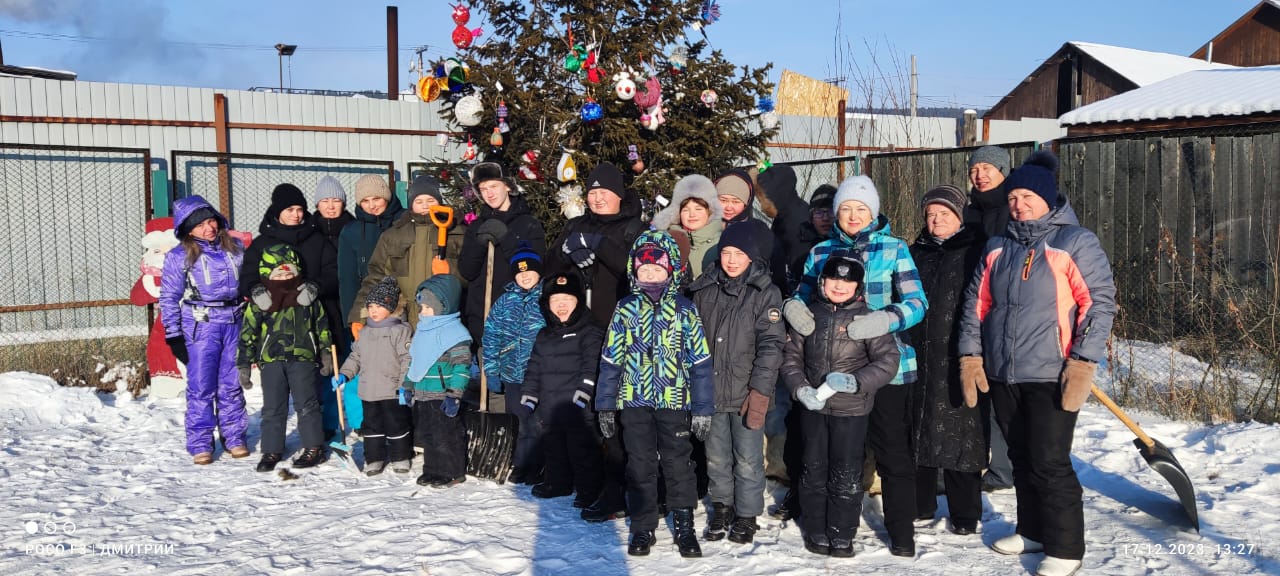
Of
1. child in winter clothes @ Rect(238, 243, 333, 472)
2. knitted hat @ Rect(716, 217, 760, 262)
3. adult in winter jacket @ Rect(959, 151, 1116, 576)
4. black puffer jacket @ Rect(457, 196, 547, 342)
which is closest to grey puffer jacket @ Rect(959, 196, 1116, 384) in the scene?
adult in winter jacket @ Rect(959, 151, 1116, 576)

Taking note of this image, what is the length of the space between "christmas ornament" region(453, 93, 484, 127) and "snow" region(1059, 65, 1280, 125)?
28.9ft

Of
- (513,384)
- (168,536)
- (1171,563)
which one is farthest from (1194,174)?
(168,536)

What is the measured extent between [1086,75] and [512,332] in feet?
87.4

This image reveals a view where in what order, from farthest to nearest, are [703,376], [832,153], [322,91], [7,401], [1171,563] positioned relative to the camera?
[322,91]
[832,153]
[7,401]
[703,376]
[1171,563]

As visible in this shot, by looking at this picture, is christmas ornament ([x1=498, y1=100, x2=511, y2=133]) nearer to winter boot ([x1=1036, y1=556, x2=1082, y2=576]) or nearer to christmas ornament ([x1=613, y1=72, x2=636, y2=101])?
christmas ornament ([x1=613, y1=72, x2=636, y2=101])

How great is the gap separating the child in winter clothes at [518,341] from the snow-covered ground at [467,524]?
293mm

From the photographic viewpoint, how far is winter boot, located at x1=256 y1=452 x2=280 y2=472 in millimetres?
5527

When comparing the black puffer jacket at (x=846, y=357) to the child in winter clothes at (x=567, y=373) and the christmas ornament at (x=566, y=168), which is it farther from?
the christmas ornament at (x=566, y=168)

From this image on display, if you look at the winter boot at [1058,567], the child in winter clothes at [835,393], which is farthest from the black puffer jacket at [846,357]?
the winter boot at [1058,567]

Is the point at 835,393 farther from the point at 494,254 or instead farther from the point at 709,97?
the point at 709,97

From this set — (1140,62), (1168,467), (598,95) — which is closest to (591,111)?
(598,95)

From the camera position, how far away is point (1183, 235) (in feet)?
25.8

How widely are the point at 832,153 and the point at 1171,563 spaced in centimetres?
1080

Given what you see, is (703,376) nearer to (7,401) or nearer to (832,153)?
(7,401)
